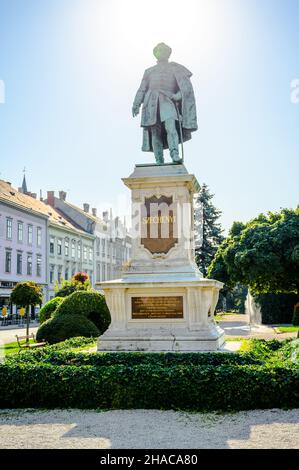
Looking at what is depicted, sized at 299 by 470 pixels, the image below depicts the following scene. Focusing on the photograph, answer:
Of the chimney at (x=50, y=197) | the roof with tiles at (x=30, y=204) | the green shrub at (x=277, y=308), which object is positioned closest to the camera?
the green shrub at (x=277, y=308)

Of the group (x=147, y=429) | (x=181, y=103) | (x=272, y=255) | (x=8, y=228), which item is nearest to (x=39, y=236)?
(x=8, y=228)

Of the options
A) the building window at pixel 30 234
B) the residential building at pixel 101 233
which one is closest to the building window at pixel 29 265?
the building window at pixel 30 234

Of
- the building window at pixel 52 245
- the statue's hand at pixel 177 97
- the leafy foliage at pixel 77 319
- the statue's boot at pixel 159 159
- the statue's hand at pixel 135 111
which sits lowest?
the leafy foliage at pixel 77 319

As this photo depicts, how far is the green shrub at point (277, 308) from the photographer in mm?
38844

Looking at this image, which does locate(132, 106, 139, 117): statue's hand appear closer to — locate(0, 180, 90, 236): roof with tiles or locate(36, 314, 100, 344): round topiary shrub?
locate(36, 314, 100, 344): round topiary shrub

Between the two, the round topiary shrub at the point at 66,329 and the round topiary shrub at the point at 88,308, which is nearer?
the round topiary shrub at the point at 66,329

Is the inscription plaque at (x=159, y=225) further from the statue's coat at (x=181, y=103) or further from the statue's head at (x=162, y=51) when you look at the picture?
the statue's head at (x=162, y=51)

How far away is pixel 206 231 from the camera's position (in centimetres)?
4794

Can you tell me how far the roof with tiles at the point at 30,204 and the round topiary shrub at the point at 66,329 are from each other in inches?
1170

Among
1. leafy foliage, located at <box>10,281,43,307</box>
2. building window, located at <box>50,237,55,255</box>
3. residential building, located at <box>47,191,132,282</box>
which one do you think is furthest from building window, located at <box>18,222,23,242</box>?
leafy foliage, located at <box>10,281,43,307</box>

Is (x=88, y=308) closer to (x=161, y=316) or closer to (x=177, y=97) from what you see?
(x=161, y=316)
